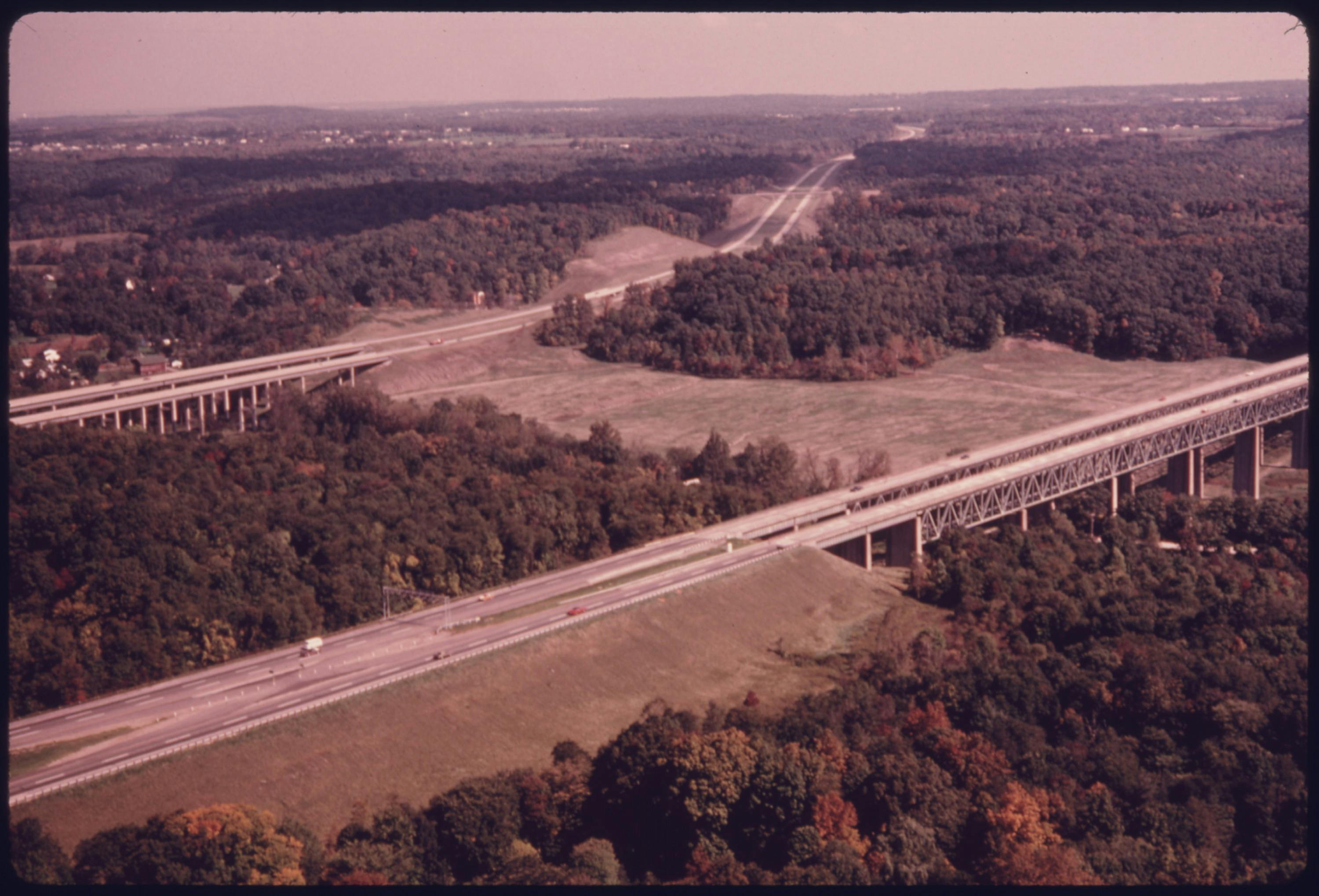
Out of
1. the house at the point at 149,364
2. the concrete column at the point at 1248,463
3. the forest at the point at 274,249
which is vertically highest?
the forest at the point at 274,249

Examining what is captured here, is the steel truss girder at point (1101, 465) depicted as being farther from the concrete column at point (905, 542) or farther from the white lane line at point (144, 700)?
the white lane line at point (144, 700)

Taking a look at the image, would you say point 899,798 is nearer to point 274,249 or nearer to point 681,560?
point 681,560

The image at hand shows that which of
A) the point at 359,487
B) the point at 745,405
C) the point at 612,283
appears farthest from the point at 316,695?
the point at 612,283

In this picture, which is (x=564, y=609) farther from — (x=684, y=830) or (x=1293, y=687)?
(x=1293, y=687)

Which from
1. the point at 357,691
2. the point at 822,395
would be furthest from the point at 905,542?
the point at 822,395

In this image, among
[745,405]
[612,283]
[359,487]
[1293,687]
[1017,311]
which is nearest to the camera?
[1293,687]

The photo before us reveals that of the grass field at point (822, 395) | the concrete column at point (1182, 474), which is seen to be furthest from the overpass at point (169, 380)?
the concrete column at point (1182, 474)
